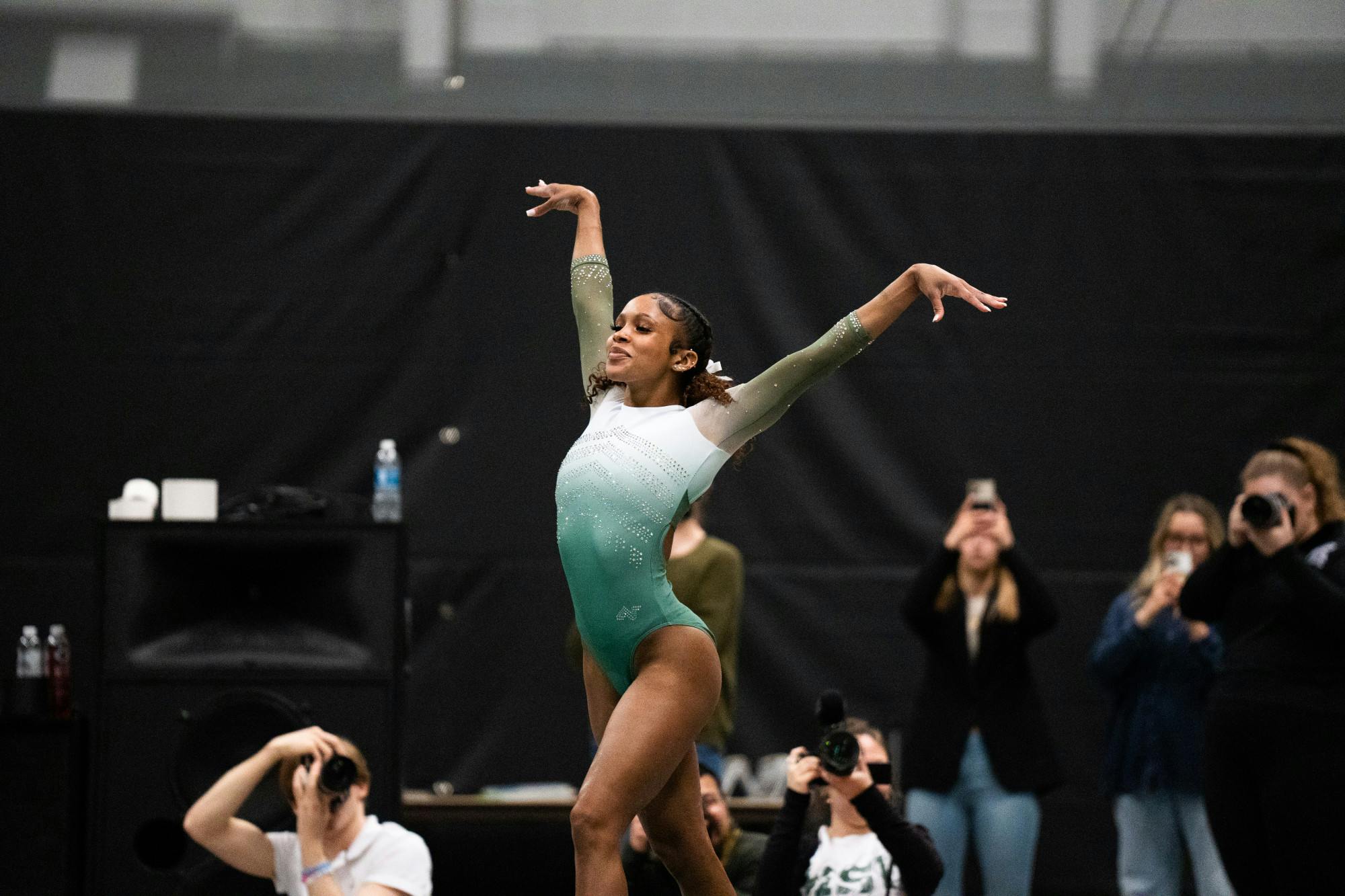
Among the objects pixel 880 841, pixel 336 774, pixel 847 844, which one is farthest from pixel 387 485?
pixel 880 841

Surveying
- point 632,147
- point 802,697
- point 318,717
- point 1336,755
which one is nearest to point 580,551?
point 318,717

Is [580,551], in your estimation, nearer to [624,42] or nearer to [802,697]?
[802,697]

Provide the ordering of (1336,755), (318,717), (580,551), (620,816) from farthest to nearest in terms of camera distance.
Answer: (318,717) < (1336,755) < (580,551) < (620,816)

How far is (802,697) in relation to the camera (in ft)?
20.0

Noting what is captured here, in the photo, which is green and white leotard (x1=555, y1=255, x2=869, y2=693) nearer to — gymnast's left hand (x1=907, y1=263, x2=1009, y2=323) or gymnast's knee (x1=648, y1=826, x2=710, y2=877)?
gymnast's left hand (x1=907, y1=263, x2=1009, y2=323)

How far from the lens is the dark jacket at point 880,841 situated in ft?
11.7

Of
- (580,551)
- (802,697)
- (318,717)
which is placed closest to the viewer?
(580,551)

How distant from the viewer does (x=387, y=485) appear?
5250 mm

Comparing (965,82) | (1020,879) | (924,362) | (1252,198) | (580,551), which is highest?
(965,82)

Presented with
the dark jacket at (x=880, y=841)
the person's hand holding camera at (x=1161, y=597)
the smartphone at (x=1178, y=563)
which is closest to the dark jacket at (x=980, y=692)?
the person's hand holding camera at (x=1161, y=597)

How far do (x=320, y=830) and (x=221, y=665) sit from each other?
0.82 m

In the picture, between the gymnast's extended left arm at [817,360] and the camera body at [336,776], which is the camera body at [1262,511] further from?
the camera body at [336,776]

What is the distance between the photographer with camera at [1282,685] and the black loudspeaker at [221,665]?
2192 millimetres

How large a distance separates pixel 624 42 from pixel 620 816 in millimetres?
4081
